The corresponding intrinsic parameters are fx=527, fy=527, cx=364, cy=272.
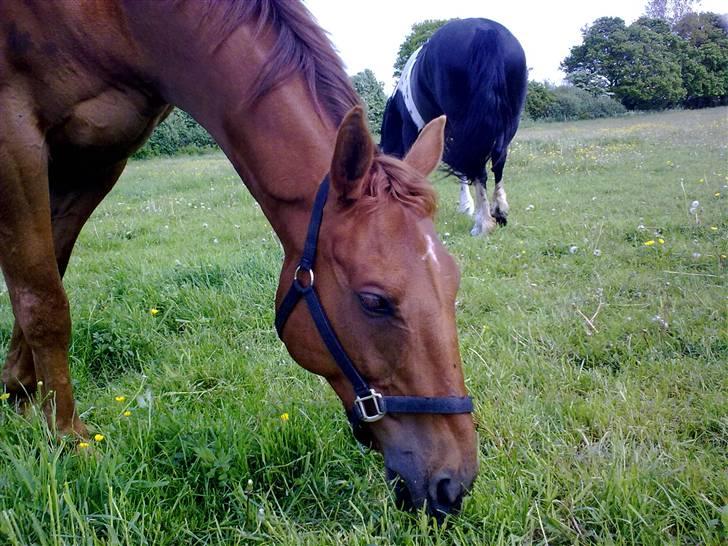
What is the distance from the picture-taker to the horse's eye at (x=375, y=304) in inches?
59.9

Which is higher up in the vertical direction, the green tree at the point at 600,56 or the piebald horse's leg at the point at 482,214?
the green tree at the point at 600,56

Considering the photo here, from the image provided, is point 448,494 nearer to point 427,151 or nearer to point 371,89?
point 427,151

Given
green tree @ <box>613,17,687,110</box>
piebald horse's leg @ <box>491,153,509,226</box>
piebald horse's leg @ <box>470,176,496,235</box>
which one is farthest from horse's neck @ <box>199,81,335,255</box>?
green tree @ <box>613,17,687,110</box>

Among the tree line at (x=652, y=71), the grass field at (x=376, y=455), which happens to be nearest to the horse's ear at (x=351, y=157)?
the grass field at (x=376, y=455)

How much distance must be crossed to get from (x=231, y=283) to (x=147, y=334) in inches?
33.5

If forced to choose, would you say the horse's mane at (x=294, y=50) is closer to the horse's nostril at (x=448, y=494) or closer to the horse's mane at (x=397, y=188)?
the horse's mane at (x=397, y=188)

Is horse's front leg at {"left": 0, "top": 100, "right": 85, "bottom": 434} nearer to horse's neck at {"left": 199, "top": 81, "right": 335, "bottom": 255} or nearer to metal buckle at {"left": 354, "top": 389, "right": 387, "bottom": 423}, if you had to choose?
horse's neck at {"left": 199, "top": 81, "right": 335, "bottom": 255}

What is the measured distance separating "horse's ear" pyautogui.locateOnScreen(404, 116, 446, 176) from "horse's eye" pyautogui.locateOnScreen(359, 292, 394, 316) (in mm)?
598

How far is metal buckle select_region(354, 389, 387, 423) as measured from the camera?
158 centimetres

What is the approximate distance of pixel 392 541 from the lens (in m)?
1.58

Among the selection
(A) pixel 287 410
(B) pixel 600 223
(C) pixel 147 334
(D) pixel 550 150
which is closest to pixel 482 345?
(A) pixel 287 410

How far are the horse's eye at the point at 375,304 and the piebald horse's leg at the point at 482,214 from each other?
3978 mm

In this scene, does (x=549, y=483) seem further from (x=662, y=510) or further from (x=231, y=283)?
(x=231, y=283)

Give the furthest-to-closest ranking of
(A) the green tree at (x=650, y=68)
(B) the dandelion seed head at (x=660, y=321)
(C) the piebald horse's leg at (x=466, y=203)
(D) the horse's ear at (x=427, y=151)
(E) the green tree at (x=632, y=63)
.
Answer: (E) the green tree at (x=632, y=63) < (A) the green tree at (x=650, y=68) < (C) the piebald horse's leg at (x=466, y=203) < (B) the dandelion seed head at (x=660, y=321) < (D) the horse's ear at (x=427, y=151)
